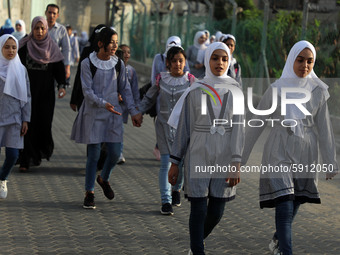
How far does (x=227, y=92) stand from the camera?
5969mm

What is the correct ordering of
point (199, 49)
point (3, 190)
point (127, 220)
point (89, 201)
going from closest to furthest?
point (127, 220) < point (89, 201) < point (3, 190) < point (199, 49)

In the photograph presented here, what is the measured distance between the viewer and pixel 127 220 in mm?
7637

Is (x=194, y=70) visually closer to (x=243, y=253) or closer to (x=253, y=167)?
(x=253, y=167)

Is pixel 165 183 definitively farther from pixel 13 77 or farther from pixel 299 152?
pixel 299 152

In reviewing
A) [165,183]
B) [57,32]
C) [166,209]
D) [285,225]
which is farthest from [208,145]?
[57,32]

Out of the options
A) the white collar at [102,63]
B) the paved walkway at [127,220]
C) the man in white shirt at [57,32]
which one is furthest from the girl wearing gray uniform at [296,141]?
the man in white shirt at [57,32]

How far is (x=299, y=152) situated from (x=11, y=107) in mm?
3519

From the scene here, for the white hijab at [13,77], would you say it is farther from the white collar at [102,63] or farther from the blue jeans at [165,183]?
the blue jeans at [165,183]

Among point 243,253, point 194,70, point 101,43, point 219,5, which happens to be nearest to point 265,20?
point 194,70

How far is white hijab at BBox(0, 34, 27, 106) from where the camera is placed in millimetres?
8430

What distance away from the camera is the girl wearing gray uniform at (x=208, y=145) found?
231 inches

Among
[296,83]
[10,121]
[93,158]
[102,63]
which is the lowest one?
[93,158]

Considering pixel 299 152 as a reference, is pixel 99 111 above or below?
below

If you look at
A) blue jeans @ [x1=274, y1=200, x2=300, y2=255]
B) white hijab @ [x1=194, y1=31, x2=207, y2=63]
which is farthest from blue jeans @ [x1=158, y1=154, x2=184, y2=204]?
white hijab @ [x1=194, y1=31, x2=207, y2=63]
